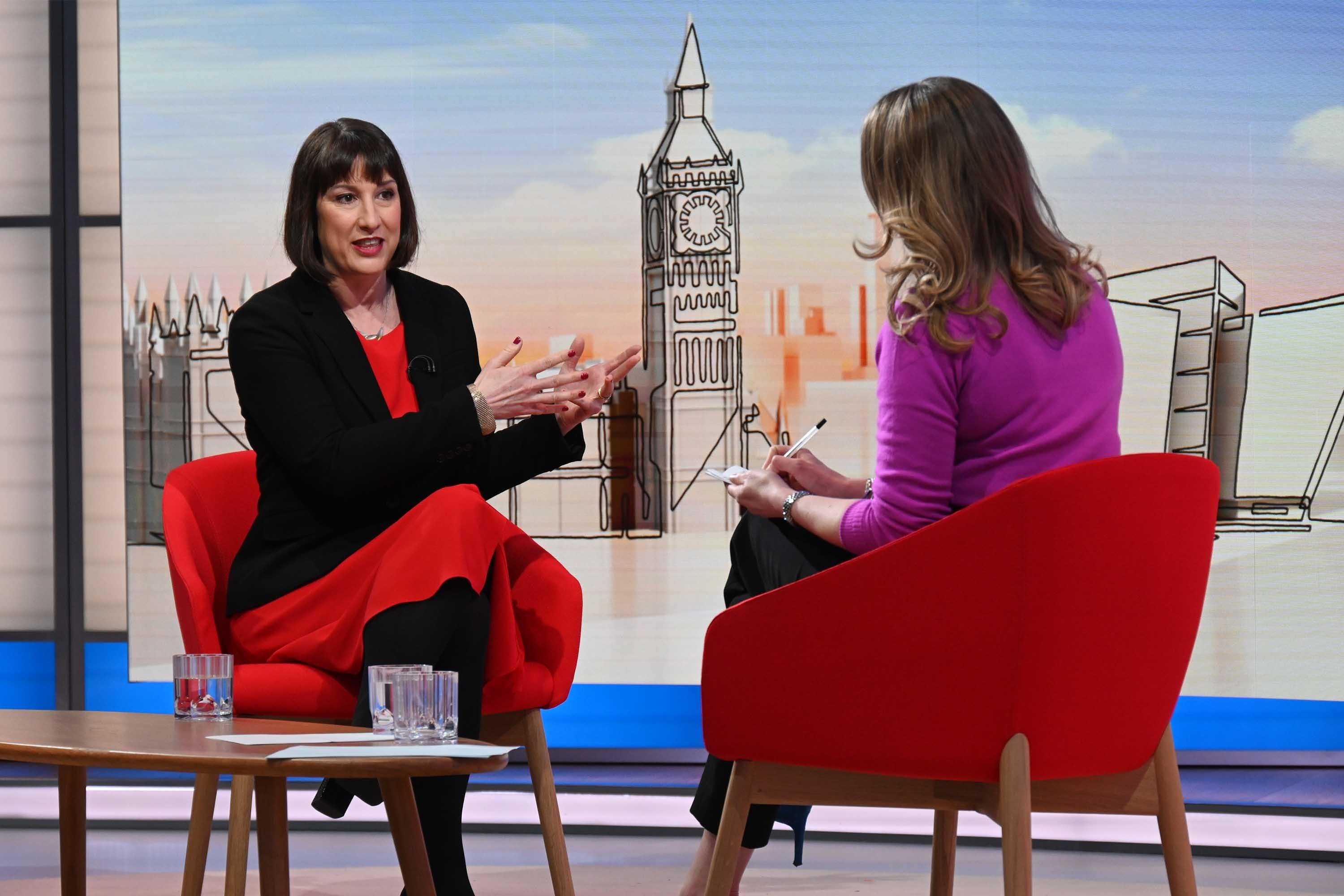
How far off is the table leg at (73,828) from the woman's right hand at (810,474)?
41.2 inches

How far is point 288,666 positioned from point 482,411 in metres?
0.50

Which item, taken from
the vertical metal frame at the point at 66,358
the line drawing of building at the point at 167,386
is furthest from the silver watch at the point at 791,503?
the vertical metal frame at the point at 66,358

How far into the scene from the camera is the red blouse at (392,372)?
92.4 inches

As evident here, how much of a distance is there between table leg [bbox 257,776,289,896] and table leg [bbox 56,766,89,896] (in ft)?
Answer: 1.23

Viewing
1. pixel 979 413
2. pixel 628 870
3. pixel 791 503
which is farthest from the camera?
pixel 628 870

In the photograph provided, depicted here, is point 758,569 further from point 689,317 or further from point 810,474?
point 689,317

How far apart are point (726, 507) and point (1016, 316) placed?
6.89 ft

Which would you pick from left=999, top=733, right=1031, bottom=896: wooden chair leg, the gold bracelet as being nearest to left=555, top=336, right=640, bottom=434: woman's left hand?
the gold bracelet

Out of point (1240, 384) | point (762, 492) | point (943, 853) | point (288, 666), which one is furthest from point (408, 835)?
point (1240, 384)

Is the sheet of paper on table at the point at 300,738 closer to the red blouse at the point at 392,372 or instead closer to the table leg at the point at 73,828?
the table leg at the point at 73,828

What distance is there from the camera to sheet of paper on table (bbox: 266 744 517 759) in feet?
4.06

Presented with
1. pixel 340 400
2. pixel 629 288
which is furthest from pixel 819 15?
pixel 340 400

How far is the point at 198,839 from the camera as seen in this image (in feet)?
7.21

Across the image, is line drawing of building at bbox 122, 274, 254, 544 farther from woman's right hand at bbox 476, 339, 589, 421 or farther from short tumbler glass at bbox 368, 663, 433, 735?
short tumbler glass at bbox 368, 663, 433, 735
